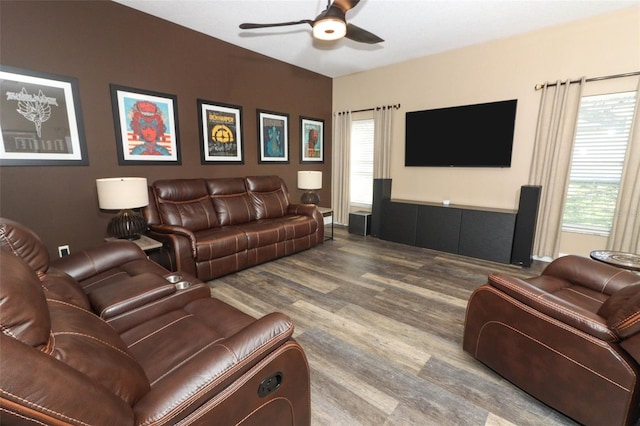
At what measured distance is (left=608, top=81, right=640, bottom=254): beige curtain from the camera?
297 cm

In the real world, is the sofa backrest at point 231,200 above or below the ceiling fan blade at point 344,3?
below

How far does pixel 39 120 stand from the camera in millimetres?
2566

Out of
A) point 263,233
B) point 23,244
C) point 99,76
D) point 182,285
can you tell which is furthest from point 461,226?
point 99,76

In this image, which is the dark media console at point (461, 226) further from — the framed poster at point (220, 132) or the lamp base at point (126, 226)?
the lamp base at point (126, 226)

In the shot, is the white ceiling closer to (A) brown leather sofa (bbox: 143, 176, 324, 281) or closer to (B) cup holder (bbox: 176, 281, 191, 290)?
(A) brown leather sofa (bbox: 143, 176, 324, 281)

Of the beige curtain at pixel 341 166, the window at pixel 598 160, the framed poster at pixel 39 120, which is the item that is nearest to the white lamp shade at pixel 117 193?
the framed poster at pixel 39 120

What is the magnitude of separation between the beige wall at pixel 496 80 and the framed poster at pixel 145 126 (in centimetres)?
317

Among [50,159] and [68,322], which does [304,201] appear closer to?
[50,159]

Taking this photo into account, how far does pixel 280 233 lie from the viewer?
3645 millimetres

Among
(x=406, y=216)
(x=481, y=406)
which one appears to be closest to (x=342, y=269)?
(x=406, y=216)

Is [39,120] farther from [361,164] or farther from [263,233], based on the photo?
[361,164]

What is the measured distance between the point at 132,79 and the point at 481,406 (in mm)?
4136

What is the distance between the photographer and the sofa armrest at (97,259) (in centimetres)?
191

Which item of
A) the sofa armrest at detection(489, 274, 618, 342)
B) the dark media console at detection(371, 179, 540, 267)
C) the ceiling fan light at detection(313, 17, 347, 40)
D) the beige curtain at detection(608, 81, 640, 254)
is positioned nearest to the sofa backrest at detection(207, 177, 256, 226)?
the dark media console at detection(371, 179, 540, 267)
